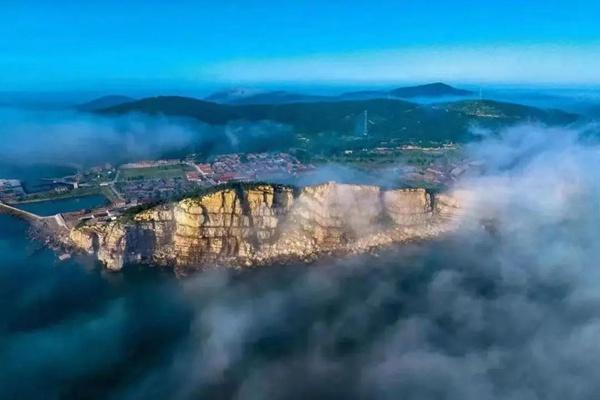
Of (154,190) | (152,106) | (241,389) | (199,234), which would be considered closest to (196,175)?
(154,190)

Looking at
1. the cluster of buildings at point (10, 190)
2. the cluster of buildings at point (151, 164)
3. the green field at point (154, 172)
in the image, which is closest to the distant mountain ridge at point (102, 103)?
the cluster of buildings at point (151, 164)

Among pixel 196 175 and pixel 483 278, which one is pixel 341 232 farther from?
pixel 196 175

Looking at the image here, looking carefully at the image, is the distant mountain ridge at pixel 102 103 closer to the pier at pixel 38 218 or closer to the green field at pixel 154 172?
the green field at pixel 154 172

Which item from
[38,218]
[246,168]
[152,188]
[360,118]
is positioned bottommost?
[38,218]

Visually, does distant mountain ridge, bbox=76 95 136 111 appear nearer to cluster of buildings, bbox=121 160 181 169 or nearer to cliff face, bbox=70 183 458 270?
cluster of buildings, bbox=121 160 181 169

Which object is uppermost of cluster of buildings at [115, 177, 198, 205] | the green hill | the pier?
the green hill

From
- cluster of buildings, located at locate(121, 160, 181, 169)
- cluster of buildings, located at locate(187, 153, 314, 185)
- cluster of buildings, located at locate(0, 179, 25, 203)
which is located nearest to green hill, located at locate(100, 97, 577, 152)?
cluster of buildings, located at locate(187, 153, 314, 185)

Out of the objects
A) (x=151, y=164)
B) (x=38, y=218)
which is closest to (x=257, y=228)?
(x=38, y=218)

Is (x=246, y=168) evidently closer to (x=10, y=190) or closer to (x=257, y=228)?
(x=10, y=190)
